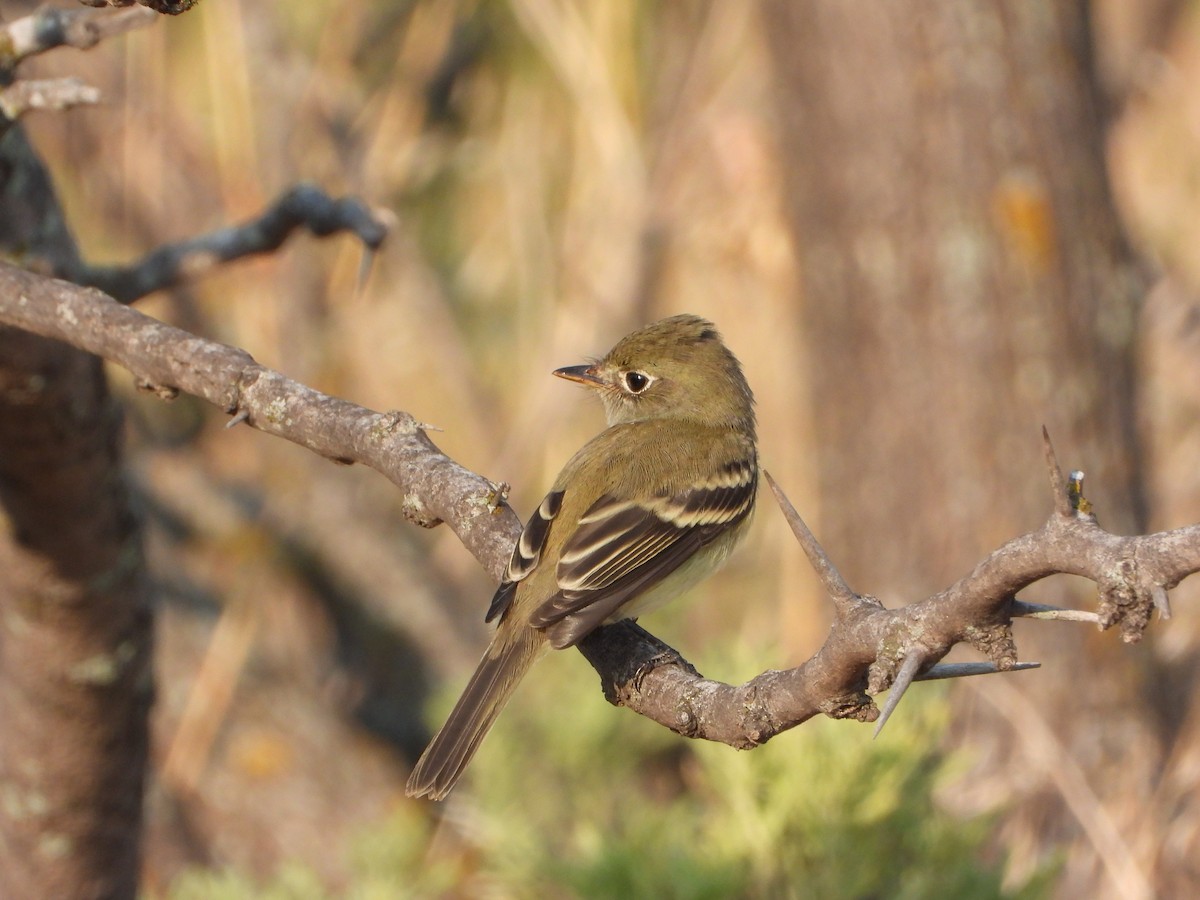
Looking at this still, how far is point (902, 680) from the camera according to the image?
62.4 inches

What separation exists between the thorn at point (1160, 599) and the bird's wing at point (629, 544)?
161 cm

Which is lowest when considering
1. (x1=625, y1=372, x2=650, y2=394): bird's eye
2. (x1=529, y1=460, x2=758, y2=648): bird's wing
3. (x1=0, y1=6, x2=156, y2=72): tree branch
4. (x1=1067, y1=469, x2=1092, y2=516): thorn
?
(x1=1067, y1=469, x2=1092, y2=516): thorn

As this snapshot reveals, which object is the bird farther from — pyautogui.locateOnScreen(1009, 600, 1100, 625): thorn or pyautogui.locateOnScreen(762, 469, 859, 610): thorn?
pyautogui.locateOnScreen(1009, 600, 1100, 625): thorn

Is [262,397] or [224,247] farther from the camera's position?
[224,247]

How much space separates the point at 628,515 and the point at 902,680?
6.33 feet

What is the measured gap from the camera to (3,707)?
3.53 metres

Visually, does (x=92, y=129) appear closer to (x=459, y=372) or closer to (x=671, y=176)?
(x=459, y=372)

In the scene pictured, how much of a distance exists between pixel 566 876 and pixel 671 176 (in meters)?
4.71

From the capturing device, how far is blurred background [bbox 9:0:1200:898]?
4789 mm

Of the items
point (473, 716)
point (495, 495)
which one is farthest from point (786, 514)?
point (473, 716)

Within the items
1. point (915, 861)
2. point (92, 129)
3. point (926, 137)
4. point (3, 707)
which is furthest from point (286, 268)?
point (915, 861)

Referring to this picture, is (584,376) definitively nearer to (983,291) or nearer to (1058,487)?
(983,291)

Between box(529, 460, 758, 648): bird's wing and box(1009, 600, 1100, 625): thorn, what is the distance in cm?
140

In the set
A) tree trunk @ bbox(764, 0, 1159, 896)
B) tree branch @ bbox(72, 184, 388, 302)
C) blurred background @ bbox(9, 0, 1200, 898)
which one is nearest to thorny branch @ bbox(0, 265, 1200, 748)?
tree branch @ bbox(72, 184, 388, 302)
